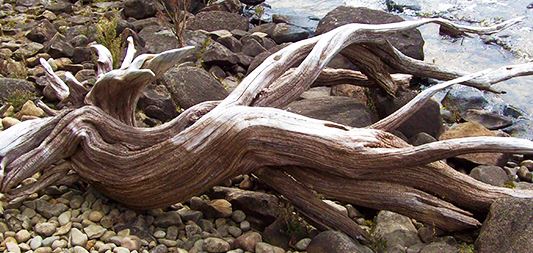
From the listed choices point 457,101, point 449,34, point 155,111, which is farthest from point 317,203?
point 449,34

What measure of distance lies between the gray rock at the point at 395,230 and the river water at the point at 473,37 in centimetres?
406

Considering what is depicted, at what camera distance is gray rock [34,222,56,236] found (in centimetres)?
417

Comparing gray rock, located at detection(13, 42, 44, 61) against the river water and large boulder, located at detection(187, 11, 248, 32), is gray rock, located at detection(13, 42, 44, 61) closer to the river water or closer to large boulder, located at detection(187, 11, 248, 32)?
large boulder, located at detection(187, 11, 248, 32)

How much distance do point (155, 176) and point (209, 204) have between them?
0.55 meters

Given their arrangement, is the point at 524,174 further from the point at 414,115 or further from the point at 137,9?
the point at 137,9

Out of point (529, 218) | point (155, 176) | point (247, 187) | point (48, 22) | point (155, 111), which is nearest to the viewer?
point (529, 218)

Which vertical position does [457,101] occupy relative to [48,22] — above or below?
below

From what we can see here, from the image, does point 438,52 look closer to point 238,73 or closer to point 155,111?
point 238,73

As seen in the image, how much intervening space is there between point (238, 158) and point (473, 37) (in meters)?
6.84

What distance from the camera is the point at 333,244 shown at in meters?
4.00

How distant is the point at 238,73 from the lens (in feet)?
25.1

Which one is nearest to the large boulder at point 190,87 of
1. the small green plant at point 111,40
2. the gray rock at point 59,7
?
the small green plant at point 111,40

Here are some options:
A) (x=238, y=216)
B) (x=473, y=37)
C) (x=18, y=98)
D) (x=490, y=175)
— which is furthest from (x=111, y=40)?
(x=473, y=37)

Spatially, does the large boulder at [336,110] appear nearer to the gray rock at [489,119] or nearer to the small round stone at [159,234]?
the gray rock at [489,119]
